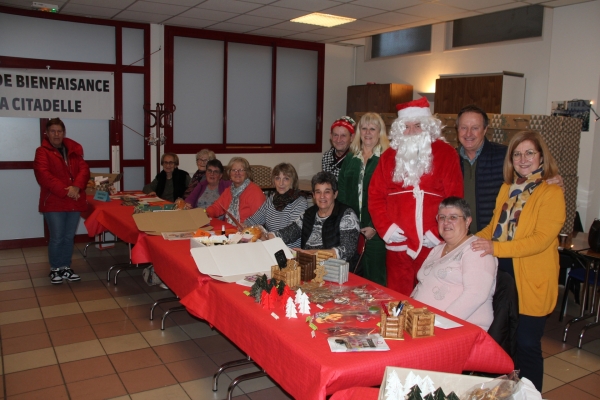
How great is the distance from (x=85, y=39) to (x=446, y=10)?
464 centimetres

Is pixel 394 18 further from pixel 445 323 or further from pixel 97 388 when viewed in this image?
pixel 97 388

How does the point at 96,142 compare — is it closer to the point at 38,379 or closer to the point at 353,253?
the point at 38,379

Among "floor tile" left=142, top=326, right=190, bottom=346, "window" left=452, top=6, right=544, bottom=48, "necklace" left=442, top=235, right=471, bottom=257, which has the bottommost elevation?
"floor tile" left=142, top=326, right=190, bottom=346

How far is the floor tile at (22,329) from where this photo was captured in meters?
3.96

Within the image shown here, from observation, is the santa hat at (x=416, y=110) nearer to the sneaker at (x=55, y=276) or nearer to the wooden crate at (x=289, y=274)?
the wooden crate at (x=289, y=274)

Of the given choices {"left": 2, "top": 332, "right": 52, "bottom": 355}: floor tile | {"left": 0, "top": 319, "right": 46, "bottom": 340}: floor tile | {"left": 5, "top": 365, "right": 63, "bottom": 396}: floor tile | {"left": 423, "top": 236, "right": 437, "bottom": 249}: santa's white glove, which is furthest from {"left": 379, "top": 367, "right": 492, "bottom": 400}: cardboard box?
{"left": 0, "top": 319, "right": 46, "bottom": 340}: floor tile

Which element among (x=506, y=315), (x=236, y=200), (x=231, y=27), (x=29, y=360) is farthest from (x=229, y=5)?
(x=506, y=315)

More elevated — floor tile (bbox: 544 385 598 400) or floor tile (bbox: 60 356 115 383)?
floor tile (bbox: 60 356 115 383)

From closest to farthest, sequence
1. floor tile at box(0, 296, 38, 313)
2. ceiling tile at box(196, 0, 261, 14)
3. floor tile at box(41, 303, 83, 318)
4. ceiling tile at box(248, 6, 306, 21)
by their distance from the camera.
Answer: floor tile at box(41, 303, 83, 318) < floor tile at box(0, 296, 38, 313) < ceiling tile at box(196, 0, 261, 14) < ceiling tile at box(248, 6, 306, 21)

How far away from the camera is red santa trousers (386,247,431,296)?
316 cm

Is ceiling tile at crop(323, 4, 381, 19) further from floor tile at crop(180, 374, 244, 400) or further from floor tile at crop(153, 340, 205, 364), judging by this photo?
floor tile at crop(180, 374, 244, 400)

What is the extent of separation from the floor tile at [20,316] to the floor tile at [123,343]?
0.88 metres

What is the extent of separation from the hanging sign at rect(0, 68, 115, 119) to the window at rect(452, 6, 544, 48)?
4.83m

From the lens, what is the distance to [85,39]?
22.5ft
